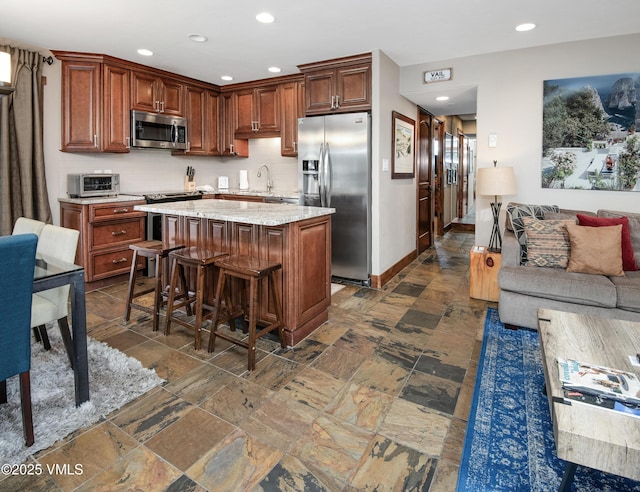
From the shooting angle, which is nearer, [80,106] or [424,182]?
[80,106]

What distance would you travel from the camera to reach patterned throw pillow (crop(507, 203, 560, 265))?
3328 millimetres

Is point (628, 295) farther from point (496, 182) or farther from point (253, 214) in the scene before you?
point (253, 214)

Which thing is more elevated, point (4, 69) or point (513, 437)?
point (4, 69)

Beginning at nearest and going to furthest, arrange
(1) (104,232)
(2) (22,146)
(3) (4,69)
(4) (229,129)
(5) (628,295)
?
(3) (4,69), (5) (628,295), (2) (22,146), (1) (104,232), (4) (229,129)

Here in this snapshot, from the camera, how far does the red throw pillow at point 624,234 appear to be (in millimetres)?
3051

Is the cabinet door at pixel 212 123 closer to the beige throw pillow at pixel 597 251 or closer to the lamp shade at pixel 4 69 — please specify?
the lamp shade at pixel 4 69

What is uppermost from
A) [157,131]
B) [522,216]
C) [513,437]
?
[157,131]

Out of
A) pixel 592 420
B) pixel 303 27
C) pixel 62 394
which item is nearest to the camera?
pixel 592 420

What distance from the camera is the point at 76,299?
1.99 m

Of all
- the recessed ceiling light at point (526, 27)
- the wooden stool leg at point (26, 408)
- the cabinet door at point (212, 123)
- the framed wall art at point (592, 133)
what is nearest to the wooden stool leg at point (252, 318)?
the wooden stool leg at point (26, 408)

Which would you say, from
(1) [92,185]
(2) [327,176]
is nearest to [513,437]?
(2) [327,176]

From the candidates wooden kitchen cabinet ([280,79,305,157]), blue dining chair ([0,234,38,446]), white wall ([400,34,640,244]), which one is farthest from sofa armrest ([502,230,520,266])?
blue dining chair ([0,234,38,446])

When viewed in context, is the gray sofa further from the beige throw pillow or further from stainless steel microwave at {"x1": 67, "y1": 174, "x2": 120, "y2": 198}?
stainless steel microwave at {"x1": 67, "y1": 174, "x2": 120, "y2": 198}

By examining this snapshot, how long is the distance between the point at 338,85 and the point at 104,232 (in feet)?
9.73
